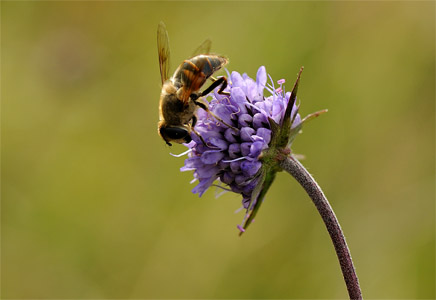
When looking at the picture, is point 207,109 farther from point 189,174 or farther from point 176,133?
point 189,174

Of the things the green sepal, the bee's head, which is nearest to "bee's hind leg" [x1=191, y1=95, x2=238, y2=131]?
the bee's head

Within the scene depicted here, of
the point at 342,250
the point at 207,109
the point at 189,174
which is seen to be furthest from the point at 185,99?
the point at 189,174

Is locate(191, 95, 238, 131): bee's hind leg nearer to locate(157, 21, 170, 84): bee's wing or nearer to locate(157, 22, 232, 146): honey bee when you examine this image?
locate(157, 22, 232, 146): honey bee

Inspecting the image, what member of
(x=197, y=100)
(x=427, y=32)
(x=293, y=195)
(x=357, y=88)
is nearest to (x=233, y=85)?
(x=197, y=100)

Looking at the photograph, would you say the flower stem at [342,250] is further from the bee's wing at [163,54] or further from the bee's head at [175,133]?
the bee's wing at [163,54]

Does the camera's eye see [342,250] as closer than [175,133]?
Yes

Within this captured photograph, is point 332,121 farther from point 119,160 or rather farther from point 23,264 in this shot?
point 23,264
